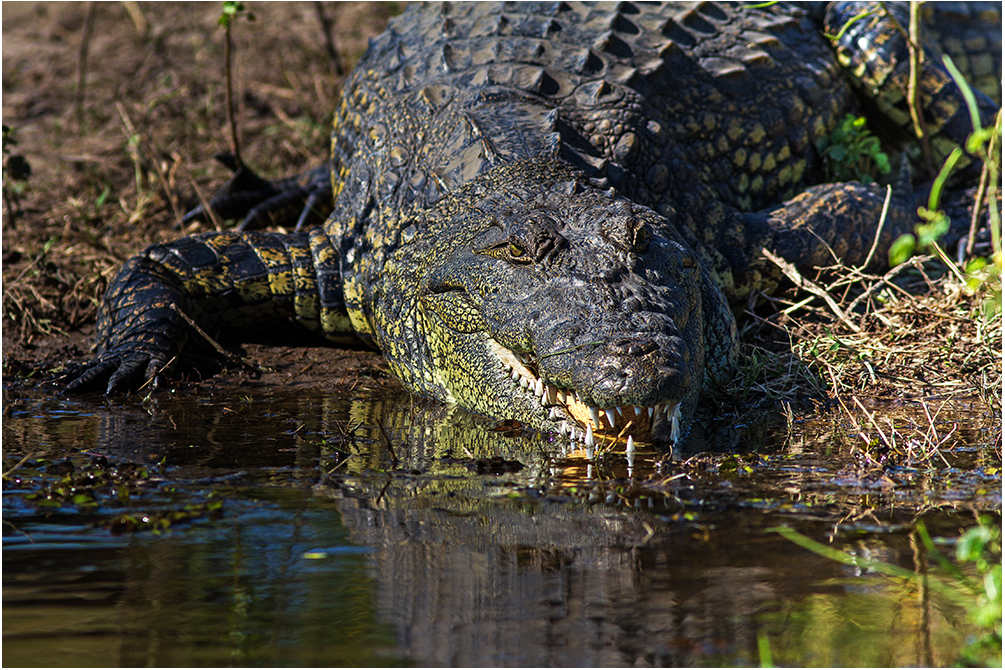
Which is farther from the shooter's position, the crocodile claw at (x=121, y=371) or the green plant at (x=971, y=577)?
the crocodile claw at (x=121, y=371)

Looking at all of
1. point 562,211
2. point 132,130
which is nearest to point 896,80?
point 562,211

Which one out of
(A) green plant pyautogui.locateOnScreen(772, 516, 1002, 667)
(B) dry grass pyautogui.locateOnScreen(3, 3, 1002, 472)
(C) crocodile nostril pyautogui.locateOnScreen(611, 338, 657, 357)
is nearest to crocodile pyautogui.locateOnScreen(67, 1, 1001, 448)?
(C) crocodile nostril pyautogui.locateOnScreen(611, 338, 657, 357)

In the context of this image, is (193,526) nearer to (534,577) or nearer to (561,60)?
(534,577)

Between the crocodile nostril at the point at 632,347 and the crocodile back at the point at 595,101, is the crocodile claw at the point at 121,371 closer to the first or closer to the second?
the crocodile back at the point at 595,101

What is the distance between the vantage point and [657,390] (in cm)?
289

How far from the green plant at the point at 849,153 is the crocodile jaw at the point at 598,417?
3066mm

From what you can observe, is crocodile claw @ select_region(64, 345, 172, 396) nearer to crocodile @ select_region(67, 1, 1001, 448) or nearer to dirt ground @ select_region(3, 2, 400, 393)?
crocodile @ select_region(67, 1, 1001, 448)

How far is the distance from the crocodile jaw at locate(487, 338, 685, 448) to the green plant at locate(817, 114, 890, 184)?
121 inches

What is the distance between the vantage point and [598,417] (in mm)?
3105

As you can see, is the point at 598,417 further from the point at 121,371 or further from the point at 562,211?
the point at 121,371

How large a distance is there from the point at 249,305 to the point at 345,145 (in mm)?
1084

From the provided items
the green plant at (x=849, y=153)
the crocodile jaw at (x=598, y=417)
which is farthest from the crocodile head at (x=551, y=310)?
the green plant at (x=849, y=153)

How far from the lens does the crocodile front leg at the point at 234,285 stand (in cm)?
461

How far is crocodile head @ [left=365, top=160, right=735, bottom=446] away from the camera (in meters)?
3.03
